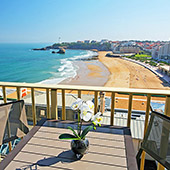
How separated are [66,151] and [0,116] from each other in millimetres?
633

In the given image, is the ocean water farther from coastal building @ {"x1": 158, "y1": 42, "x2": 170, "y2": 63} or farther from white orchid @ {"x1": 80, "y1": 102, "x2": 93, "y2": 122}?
coastal building @ {"x1": 158, "y1": 42, "x2": 170, "y2": 63}

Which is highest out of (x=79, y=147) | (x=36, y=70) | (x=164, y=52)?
(x=79, y=147)

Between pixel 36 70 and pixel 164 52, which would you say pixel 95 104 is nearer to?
pixel 36 70

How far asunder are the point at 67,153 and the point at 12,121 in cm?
63

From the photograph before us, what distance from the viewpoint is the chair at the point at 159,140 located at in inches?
43.6

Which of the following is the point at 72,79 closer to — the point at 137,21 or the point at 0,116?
the point at 0,116

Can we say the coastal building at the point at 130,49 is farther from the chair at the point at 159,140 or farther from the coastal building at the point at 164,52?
the chair at the point at 159,140

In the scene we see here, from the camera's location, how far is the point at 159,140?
1.18 meters

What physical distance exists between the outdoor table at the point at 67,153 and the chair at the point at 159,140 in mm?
165

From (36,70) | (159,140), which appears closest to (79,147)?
(159,140)

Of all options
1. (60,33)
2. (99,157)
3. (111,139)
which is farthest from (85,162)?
(60,33)

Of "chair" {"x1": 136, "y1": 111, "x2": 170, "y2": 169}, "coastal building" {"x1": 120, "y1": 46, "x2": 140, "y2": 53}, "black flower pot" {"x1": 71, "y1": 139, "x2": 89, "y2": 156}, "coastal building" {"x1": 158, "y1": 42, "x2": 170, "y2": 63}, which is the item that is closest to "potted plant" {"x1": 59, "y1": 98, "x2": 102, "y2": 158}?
"black flower pot" {"x1": 71, "y1": 139, "x2": 89, "y2": 156}

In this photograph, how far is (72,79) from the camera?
65.1ft

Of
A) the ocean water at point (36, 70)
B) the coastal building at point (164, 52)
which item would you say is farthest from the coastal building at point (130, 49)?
the ocean water at point (36, 70)
